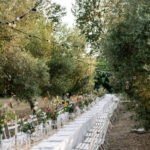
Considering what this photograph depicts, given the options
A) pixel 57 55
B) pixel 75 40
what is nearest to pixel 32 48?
pixel 57 55

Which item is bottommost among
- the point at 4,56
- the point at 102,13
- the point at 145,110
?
the point at 145,110

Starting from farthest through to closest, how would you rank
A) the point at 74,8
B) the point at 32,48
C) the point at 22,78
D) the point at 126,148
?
the point at 74,8 → the point at 32,48 → the point at 22,78 → the point at 126,148

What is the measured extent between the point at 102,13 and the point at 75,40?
334 cm

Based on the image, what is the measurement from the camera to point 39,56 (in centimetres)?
1859

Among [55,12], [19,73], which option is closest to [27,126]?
[19,73]

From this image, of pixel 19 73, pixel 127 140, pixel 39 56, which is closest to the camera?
pixel 127 140

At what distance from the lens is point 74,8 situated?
22.7 m

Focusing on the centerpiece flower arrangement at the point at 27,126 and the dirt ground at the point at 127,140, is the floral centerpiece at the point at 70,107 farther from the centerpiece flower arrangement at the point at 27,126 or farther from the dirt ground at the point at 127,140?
the centerpiece flower arrangement at the point at 27,126

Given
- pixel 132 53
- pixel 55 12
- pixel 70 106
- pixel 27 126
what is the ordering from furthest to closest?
pixel 55 12 < pixel 70 106 < pixel 132 53 < pixel 27 126

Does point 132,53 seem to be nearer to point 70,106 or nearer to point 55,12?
point 70,106

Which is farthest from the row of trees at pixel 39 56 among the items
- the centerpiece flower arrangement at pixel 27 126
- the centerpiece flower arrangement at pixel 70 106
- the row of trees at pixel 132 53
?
the centerpiece flower arrangement at pixel 27 126

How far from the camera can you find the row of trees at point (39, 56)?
12953mm

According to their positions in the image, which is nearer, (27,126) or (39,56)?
(27,126)

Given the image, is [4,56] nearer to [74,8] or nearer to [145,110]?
[145,110]
